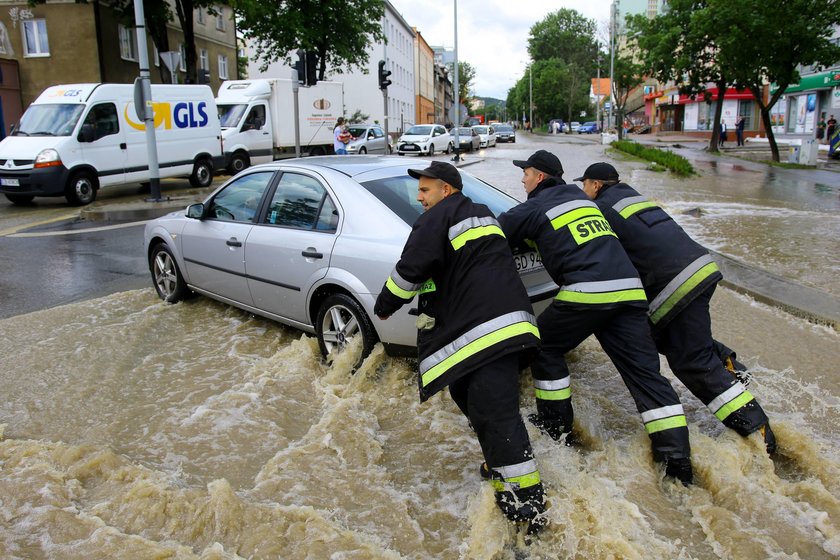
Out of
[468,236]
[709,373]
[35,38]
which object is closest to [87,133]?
[468,236]

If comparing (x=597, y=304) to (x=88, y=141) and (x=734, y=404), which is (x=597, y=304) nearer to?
(x=734, y=404)

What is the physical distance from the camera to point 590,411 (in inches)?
167

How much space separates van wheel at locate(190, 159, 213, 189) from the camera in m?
17.8

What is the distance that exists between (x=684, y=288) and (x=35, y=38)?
28.7 metres

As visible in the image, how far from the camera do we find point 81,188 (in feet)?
48.0

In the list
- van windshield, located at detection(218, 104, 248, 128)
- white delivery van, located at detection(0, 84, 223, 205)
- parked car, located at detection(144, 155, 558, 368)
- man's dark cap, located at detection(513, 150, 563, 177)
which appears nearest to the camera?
man's dark cap, located at detection(513, 150, 563, 177)

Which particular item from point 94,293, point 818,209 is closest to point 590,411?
point 94,293

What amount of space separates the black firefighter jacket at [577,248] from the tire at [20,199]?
13.9 metres

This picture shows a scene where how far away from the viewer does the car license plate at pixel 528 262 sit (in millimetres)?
4230

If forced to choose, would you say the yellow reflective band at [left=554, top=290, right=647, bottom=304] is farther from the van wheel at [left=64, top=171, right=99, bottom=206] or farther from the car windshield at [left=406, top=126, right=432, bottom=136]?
the car windshield at [left=406, top=126, right=432, bottom=136]

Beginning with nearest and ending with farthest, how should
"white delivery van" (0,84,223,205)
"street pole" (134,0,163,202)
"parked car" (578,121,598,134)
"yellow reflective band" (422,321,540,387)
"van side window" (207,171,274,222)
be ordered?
"yellow reflective band" (422,321,540,387) → "van side window" (207,171,274,222) → "street pole" (134,0,163,202) → "white delivery van" (0,84,223,205) → "parked car" (578,121,598,134)

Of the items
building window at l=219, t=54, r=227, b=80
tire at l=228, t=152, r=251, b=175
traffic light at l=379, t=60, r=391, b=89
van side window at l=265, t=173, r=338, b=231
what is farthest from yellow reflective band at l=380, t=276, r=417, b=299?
building window at l=219, t=54, r=227, b=80

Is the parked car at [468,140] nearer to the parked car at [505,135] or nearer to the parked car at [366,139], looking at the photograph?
the parked car at [366,139]

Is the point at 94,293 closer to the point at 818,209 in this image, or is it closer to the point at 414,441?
the point at 414,441
